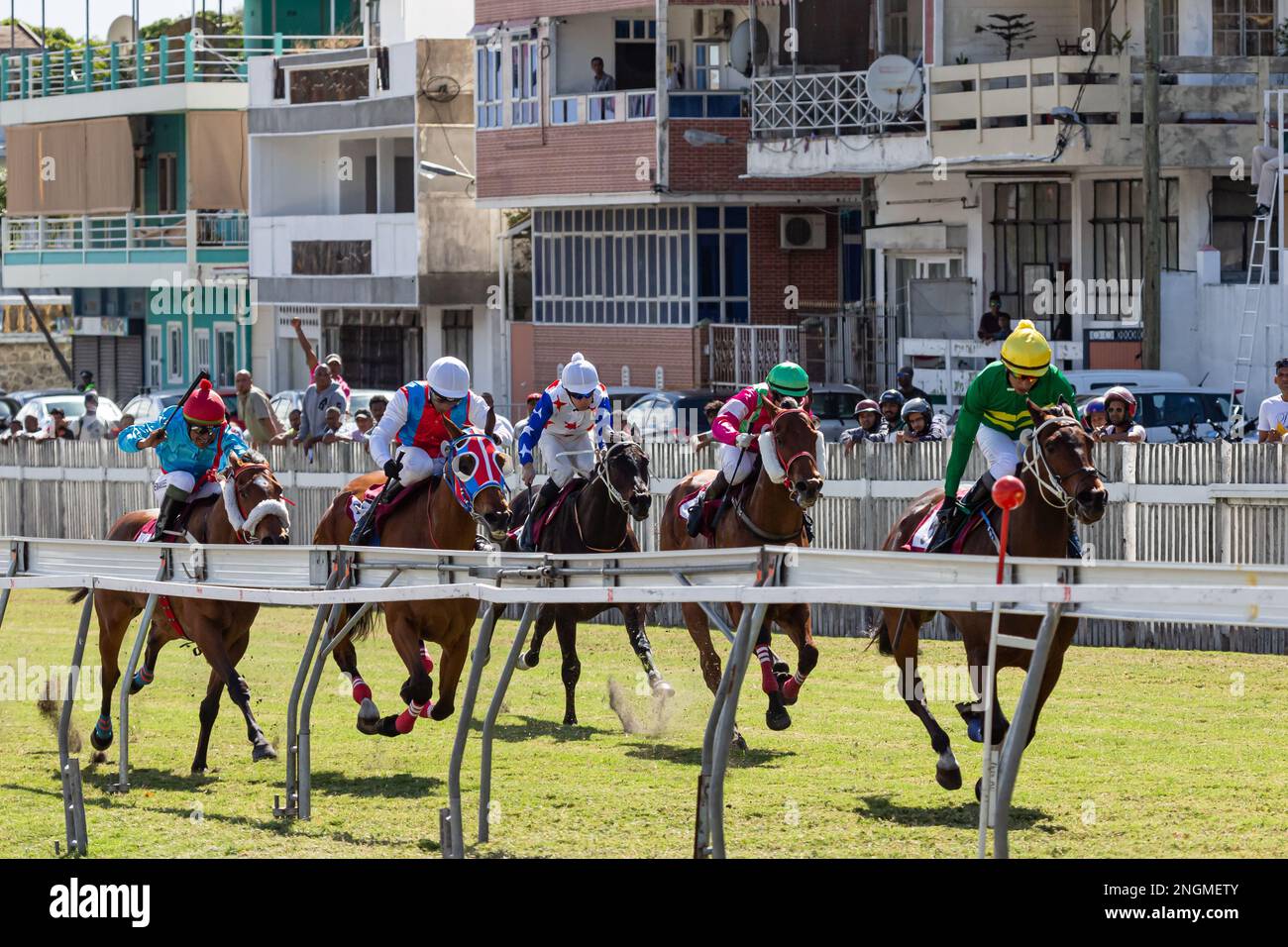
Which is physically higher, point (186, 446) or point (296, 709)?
point (186, 446)

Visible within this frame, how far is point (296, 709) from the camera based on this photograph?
11328 millimetres

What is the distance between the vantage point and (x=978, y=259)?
102 feet

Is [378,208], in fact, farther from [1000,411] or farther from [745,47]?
[1000,411]

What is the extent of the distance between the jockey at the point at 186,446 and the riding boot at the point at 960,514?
4.78 metres

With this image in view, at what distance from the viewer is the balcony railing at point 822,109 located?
3030 cm

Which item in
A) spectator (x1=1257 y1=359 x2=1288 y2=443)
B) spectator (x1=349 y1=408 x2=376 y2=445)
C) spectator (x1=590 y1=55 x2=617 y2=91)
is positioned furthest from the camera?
spectator (x1=590 y1=55 x2=617 y2=91)

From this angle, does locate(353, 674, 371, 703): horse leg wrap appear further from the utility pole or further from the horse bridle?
the utility pole

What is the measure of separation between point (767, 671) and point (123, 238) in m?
40.8

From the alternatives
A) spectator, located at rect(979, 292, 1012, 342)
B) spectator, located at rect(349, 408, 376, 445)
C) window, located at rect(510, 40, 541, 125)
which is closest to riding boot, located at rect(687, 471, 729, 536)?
spectator, located at rect(349, 408, 376, 445)

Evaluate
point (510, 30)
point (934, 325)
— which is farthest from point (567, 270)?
point (934, 325)

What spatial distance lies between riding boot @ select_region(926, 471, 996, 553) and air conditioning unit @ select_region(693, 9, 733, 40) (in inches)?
955

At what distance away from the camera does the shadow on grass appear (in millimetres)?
10555

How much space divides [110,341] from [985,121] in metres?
30.5

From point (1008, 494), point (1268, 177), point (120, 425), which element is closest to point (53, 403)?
point (120, 425)
